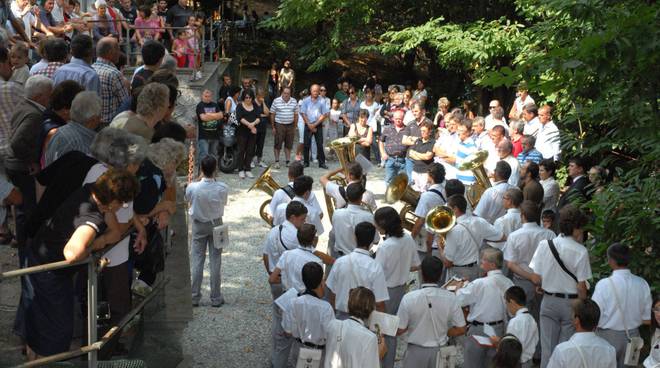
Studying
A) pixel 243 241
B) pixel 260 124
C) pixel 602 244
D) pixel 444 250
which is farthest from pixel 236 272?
pixel 260 124

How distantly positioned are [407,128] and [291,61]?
1341 cm

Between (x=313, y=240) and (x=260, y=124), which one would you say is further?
(x=260, y=124)

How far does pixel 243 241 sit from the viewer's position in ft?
47.9

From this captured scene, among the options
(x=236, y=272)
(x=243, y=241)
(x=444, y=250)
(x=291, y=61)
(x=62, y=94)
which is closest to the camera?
(x=62, y=94)

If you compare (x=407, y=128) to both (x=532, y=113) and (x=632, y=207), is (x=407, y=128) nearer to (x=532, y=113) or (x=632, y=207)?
(x=532, y=113)

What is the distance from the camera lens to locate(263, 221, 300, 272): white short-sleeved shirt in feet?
31.2

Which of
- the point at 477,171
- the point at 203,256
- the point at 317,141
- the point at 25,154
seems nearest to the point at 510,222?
the point at 477,171

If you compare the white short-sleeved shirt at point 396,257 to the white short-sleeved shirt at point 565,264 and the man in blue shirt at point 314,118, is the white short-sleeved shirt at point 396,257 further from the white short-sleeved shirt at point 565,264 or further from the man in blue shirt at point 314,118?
the man in blue shirt at point 314,118

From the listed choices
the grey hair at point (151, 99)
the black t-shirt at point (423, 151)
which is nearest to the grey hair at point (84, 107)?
the grey hair at point (151, 99)

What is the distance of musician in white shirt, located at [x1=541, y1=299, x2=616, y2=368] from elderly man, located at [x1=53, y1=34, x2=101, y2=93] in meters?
4.99

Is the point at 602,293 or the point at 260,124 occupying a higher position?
the point at 602,293

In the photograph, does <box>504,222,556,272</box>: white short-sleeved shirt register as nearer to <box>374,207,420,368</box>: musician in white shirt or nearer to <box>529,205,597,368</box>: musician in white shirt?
<box>529,205,597,368</box>: musician in white shirt

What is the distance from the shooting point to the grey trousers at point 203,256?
11.4 metres

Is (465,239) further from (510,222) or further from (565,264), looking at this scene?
(565,264)
